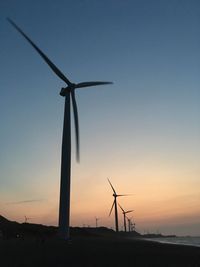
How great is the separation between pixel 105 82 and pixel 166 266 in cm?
4155

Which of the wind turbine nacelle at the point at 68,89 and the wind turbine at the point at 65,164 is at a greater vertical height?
the wind turbine nacelle at the point at 68,89

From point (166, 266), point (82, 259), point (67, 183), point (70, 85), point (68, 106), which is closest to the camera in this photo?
point (166, 266)

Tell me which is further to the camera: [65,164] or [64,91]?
[64,91]

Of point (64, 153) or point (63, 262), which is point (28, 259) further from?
point (64, 153)

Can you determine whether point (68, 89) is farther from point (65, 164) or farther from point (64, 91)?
point (65, 164)

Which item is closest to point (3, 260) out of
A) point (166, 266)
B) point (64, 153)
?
point (166, 266)

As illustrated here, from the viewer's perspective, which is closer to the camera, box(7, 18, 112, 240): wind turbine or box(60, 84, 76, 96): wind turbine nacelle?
box(7, 18, 112, 240): wind turbine

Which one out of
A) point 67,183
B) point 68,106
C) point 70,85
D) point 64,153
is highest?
point 70,85

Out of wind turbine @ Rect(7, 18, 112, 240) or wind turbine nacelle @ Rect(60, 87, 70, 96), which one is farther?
wind turbine nacelle @ Rect(60, 87, 70, 96)

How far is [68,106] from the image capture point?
213 ft

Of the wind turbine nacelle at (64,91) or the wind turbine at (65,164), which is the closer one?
the wind turbine at (65,164)

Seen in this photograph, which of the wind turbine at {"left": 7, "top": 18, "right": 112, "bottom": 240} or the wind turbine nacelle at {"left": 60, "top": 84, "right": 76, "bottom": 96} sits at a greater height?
the wind turbine nacelle at {"left": 60, "top": 84, "right": 76, "bottom": 96}

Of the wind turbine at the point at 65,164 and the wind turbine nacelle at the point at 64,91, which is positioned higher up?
the wind turbine nacelle at the point at 64,91

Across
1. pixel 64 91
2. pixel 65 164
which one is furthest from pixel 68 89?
pixel 65 164
